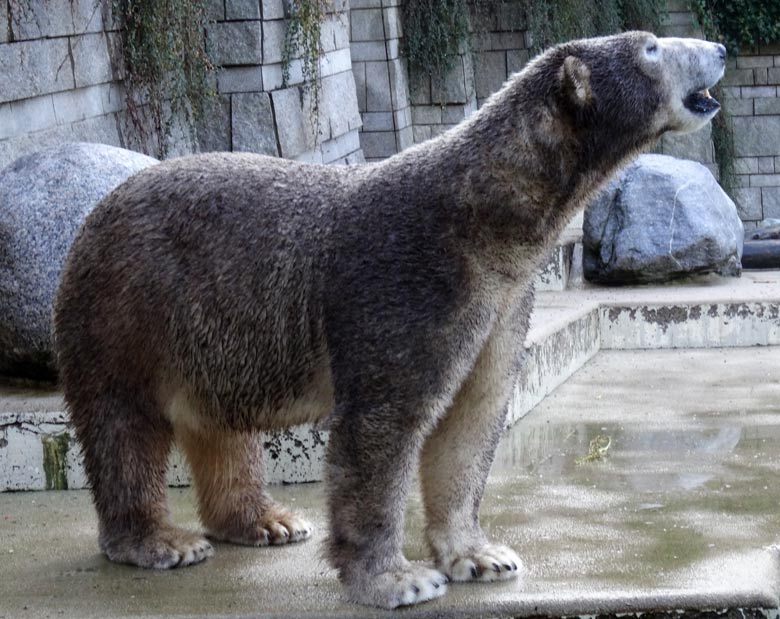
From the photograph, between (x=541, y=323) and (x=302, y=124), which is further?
(x=302, y=124)

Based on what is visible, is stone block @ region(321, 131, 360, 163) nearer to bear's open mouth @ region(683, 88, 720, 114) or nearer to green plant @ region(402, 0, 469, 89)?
green plant @ region(402, 0, 469, 89)

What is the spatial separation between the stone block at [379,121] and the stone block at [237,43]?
4287 mm

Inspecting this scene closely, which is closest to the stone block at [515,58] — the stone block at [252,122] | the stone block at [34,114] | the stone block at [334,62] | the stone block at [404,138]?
the stone block at [404,138]

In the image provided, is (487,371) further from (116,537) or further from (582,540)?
(116,537)

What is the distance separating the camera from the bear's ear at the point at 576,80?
371 cm

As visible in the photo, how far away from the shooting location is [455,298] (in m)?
3.75

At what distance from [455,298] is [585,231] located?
5.91m

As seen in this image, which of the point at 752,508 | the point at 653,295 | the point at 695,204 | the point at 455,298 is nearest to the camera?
the point at 455,298

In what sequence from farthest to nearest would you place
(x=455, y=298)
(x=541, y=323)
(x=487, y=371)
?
1. (x=541, y=323)
2. (x=487, y=371)
3. (x=455, y=298)

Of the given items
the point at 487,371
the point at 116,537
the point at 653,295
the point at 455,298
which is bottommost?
the point at 653,295

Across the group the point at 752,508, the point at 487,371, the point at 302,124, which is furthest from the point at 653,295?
the point at 487,371

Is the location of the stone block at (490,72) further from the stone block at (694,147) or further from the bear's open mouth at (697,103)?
the bear's open mouth at (697,103)

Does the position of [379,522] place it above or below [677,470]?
above

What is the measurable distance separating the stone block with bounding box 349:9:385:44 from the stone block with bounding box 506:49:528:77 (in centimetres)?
233
